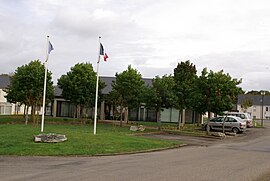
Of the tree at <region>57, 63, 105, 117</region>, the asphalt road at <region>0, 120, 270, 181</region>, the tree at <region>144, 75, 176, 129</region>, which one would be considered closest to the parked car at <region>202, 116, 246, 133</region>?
the tree at <region>144, 75, 176, 129</region>

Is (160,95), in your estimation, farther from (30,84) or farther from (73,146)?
(73,146)

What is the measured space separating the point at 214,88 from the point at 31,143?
613 inches

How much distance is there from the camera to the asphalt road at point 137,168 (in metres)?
11.4

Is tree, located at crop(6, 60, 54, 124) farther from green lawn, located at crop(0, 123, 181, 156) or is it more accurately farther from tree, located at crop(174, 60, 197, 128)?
green lawn, located at crop(0, 123, 181, 156)

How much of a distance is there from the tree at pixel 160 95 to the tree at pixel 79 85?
21.4 feet

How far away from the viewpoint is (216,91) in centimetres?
2961

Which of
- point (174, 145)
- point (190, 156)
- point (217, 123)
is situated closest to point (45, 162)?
point (190, 156)

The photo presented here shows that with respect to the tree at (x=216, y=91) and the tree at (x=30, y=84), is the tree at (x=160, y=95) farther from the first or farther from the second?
the tree at (x=30, y=84)

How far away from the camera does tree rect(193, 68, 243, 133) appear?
29594mm

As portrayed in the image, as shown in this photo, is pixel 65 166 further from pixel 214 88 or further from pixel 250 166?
pixel 214 88

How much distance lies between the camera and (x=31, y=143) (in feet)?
61.5

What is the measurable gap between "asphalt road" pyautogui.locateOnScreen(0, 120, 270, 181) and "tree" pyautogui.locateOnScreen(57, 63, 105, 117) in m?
21.1

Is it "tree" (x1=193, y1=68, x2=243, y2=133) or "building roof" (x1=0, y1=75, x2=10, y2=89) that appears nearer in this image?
"tree" (x1=193, y1=68, x2=243, y2=133)

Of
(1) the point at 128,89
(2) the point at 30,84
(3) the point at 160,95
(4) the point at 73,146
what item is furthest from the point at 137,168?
(1) the point at 128,89
